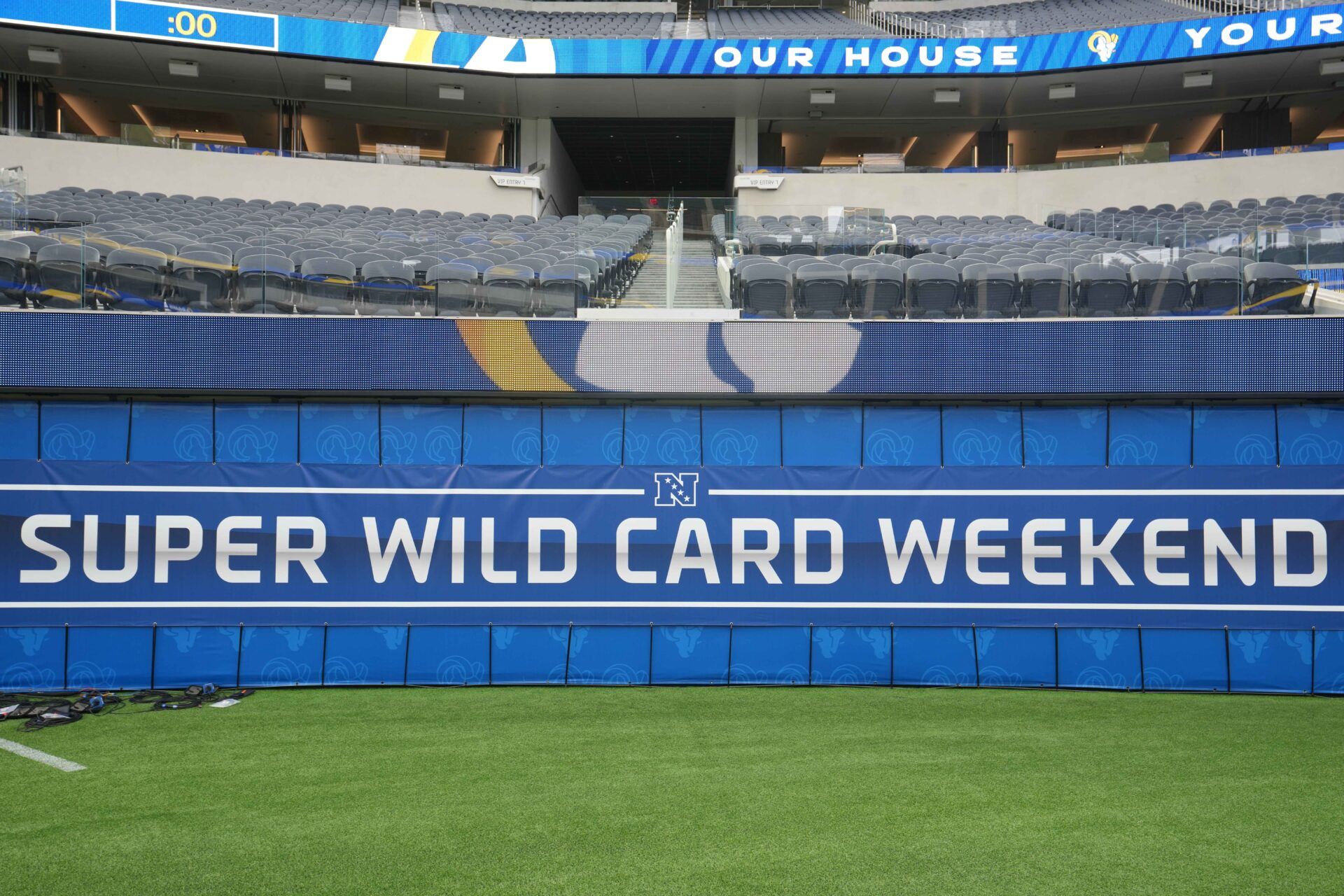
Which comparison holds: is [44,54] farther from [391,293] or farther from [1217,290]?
[1217,290]

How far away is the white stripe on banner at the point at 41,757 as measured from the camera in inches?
251

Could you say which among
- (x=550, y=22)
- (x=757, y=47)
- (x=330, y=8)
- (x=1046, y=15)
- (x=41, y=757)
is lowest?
(x=41, y=757)

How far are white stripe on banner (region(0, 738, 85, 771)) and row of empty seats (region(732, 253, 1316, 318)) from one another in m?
6.40

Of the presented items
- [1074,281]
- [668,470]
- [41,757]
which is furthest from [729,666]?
[41,757]

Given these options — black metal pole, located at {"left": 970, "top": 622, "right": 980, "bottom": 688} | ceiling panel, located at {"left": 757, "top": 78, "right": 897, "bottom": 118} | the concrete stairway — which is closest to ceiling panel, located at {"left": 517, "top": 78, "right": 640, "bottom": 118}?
ceiling panel, located at {"left": 757, "top": 78, "right": 897, "bottom": 118}

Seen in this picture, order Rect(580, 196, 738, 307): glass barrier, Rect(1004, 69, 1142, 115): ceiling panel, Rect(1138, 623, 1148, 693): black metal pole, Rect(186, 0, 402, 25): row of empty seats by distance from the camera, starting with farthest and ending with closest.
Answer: Rect(186, 0, 402, 25): row of empty seats < Rect(1004, 69, 1142, 115): ceiling panel < Rect(580, 196, 738, 307): glass barrier < Rect(1138, 623, 1148, 693): black metal pole

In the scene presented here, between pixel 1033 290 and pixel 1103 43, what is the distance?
46.3 ft

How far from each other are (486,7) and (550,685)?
23574 mm

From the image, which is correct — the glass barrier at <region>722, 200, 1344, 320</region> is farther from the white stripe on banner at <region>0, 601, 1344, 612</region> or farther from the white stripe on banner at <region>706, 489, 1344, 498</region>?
the white stripe on banner at <region>0, 601, 1344, 612</region>

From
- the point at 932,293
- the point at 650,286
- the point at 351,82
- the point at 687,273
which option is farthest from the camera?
the point at 351,82

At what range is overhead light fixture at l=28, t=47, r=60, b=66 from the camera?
65.1ft

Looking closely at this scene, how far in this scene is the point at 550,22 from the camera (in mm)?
26672

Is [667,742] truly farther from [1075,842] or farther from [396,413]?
[396,413]

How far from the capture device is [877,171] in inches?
857
